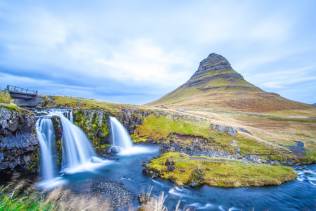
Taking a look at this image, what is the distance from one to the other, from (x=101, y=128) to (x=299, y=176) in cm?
3913

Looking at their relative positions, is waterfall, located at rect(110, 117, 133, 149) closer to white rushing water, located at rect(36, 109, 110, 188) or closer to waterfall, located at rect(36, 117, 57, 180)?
white rushing water, located at rect(36, 109, 110, 188)

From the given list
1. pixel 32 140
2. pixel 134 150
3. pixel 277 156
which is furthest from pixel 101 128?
pixel 277 156

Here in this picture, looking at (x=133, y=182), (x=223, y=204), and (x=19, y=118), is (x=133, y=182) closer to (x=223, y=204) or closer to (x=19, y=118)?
(x=223, y=204)

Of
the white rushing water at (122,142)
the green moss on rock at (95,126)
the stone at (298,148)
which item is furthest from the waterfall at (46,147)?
the stone at (298,148)

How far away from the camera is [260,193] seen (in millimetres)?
31438

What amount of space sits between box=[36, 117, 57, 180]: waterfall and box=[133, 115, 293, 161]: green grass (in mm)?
25265

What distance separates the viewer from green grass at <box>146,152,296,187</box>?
111 ft

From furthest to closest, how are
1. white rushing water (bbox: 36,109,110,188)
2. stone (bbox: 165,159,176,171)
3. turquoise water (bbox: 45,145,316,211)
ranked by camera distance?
stone (bbox: 165,159,176,171), white rushing water (bbox: 36,109,110,188), turquoise water (bbox: 45,145,316,211)

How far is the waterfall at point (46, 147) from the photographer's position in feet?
116

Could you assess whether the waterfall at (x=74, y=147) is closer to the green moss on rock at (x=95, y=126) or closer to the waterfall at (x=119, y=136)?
the green moss on rock at (x=95, y=126)

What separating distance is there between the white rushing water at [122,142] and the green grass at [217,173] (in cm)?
1298

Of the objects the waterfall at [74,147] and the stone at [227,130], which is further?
the stone at [227,130]

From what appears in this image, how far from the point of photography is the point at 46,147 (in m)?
37.9

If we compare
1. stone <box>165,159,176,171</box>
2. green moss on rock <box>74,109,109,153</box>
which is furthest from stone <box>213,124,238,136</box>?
stone <box>165,159,176,171</box>
